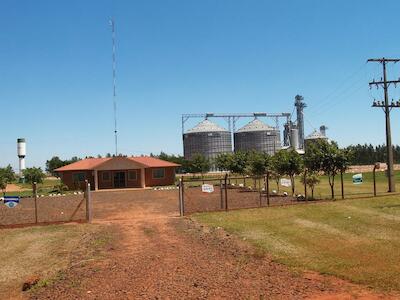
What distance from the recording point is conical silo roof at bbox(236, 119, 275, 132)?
105006 mm

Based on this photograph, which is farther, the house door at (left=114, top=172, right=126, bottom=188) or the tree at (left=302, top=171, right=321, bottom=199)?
the house door at (left=114, top=172, right=126, bottom=188)

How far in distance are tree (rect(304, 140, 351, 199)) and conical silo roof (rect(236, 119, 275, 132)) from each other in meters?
75.4

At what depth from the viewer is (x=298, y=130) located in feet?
391

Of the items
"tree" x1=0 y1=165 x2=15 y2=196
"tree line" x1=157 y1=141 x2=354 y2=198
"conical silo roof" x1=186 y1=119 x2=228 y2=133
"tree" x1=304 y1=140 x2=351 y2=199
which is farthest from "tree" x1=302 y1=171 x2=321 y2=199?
"conical silo roof" x1=186 y1=119 x2=228 y2=133

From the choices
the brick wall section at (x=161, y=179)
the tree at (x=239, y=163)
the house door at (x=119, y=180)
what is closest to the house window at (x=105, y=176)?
the house door at (x=119, y=180)

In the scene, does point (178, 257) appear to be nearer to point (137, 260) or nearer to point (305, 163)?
point (137, 260)

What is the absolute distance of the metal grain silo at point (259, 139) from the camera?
103688 millimetres

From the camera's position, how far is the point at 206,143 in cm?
9956

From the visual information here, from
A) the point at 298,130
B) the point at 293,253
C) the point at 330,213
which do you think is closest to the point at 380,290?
the point at 293,253

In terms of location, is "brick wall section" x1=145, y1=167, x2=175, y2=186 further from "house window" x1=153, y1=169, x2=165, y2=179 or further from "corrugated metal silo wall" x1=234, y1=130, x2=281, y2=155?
"corrugated metal silo wall" x1=234, y1=130, x2=281, y2=155

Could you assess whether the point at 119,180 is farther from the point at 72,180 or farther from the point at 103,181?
the point at 72,180

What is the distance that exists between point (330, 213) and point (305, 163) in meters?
9.13

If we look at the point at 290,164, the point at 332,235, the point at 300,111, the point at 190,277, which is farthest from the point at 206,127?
the point at 190,277

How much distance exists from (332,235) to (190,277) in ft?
22.6
